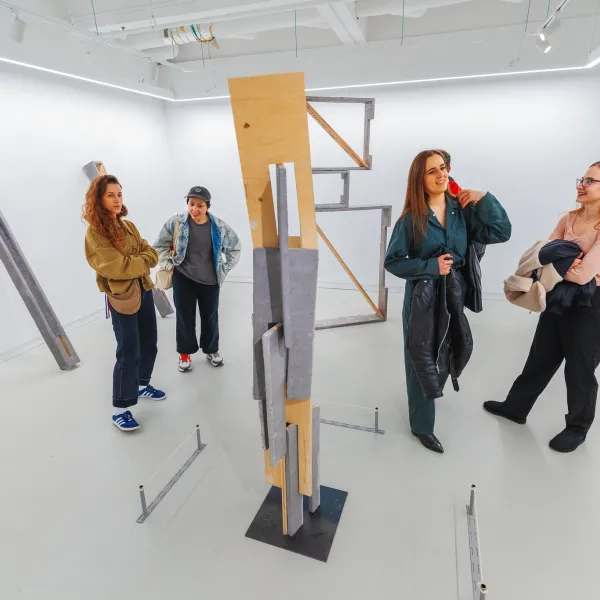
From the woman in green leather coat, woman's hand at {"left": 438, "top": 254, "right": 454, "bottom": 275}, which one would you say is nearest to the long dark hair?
the woman in green leather coat

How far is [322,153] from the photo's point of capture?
15.8ft

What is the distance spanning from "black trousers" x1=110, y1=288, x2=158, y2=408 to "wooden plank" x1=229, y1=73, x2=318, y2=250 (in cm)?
138

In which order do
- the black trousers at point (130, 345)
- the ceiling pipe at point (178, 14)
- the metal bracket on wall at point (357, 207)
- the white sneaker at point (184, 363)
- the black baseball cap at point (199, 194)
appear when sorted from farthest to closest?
the metal bracket on wall at point (357, 207) < the white sneaker at point (184, 363) < the ceiling pipe at point (178, 14) < the black baseball cap at point (199, 194) < the black trousers at point (130, 345)

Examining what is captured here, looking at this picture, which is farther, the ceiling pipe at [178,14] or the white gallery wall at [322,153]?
the white gallery wall at [322,153]

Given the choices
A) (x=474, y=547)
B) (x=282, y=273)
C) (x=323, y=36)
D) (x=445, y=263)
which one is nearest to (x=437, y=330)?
(x=445, y=263)

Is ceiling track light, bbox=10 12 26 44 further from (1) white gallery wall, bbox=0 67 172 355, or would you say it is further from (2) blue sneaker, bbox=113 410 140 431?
(2) blue sneaker, bbox=113 410 140 431

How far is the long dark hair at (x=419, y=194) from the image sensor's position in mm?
1842

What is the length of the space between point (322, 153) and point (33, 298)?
333 centimetres

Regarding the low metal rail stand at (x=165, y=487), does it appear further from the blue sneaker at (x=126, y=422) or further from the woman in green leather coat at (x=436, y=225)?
the woman in green leather coat at (x=436, y=225)

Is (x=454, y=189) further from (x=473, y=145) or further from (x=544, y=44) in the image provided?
(x=473, y=145)

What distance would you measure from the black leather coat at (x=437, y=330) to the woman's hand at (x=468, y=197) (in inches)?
12.9

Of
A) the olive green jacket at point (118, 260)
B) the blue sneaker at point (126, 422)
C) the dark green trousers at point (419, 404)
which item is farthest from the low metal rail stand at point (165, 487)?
the dark green trousers at point (419, 404)

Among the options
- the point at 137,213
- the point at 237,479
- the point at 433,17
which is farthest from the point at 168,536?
the point at 433,17

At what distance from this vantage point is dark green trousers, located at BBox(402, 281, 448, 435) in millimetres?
2135
